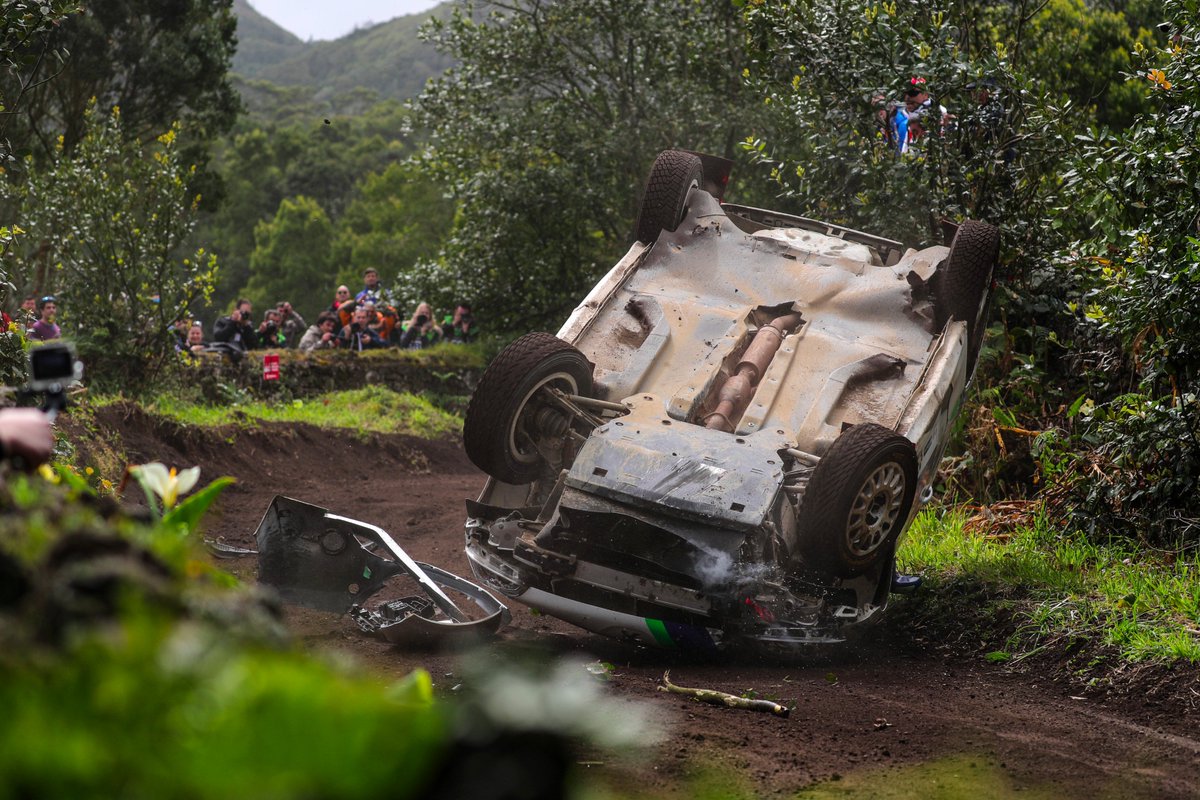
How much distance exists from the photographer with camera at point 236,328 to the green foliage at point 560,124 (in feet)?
10.3

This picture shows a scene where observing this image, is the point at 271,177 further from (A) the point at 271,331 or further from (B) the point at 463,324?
(B) the point at 463,324

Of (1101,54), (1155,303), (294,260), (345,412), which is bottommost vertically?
(294,260)

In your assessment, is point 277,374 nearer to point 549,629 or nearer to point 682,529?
point 549,629

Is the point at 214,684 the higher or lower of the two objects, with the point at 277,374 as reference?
higher

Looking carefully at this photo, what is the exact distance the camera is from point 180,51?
21141mm

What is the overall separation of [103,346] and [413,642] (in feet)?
25.8

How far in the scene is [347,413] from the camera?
1461cm

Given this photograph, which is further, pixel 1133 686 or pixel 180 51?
pixel 180 51

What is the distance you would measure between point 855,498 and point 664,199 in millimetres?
3112

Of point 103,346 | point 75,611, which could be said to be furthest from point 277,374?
point 75,611

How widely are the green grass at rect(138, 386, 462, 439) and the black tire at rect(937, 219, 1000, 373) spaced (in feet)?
25.5

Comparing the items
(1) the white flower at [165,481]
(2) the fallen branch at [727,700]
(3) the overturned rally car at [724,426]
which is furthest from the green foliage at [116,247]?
(1) the white flower at [165,481]

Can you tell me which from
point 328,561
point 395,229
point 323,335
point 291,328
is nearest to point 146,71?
point 291,328

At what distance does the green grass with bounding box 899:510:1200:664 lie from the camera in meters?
6.19
